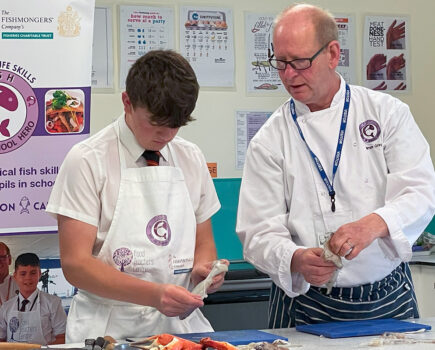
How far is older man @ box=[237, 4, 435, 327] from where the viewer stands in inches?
82.1

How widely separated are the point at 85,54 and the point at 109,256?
1006 millimetres

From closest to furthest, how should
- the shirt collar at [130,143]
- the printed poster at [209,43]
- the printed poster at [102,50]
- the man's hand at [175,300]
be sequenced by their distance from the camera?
the man's hand at [175,300], the shirt collar at [130,143], the printed poster at [102,50], the printed poster at [209,43]

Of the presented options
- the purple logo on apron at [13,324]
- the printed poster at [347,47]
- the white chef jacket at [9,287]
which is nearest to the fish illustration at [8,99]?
the white chef jacket at [9,287]

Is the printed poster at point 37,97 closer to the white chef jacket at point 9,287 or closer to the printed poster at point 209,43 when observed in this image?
the white chef jacket at point 9,287

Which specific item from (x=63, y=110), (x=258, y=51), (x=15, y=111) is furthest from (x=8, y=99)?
(x=258, y=51)

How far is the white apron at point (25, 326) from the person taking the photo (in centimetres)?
264

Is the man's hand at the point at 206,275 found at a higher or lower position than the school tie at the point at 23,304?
higher

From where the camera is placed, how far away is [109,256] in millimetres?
1922

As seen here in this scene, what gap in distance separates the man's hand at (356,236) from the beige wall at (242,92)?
1.99 metres

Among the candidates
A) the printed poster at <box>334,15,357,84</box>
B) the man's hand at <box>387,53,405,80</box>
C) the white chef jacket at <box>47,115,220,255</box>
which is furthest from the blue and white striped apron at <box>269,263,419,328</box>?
the man's hand at <box>387,53,405,80</box>

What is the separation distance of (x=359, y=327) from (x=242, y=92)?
221 centimetres

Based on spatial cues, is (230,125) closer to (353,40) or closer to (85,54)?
(353,40)

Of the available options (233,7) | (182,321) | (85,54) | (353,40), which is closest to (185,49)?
(233,7)

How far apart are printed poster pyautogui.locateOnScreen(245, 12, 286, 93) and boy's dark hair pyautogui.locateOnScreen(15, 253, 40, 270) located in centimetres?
170
